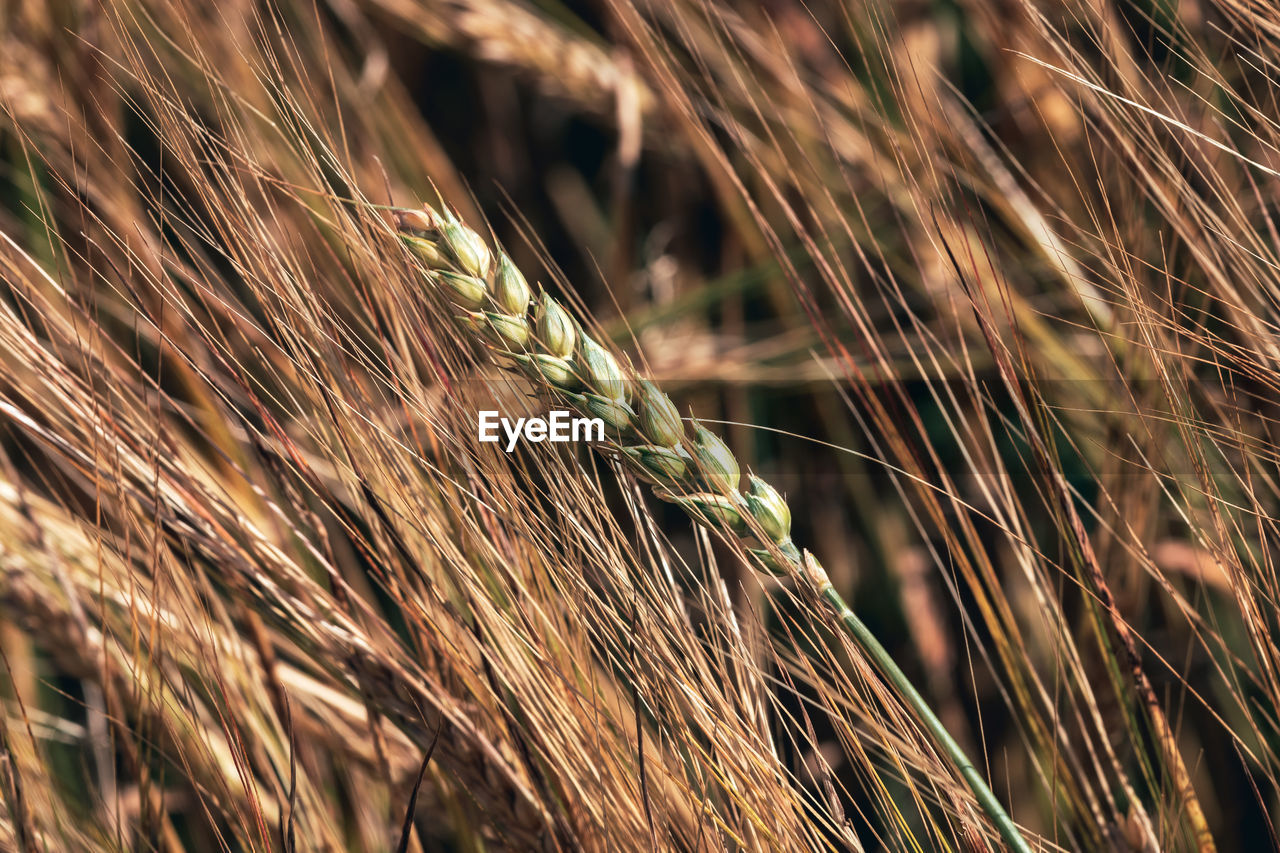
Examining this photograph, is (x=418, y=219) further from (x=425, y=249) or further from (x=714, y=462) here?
(x=714, y=462)

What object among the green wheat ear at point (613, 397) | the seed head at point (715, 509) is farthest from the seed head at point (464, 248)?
the seed head at point (715, 509)

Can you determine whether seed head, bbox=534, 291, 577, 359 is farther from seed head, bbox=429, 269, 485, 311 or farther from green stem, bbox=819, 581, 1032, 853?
green stem, bbox=819, 581, 1032, 853

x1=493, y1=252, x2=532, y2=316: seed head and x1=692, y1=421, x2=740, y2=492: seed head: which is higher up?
x1=493, y1=252, x2=532, y2=316: seed head

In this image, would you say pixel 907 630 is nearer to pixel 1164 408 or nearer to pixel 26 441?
pixel 1164 408

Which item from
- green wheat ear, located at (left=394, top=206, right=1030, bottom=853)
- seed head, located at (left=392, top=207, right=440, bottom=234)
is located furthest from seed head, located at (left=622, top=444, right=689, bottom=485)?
seed head, located at (left=392, top=207, right=440, bottom=234)

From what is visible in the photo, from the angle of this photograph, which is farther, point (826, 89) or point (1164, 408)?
point (826, 89)

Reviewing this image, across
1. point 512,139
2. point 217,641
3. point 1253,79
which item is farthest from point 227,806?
point 1253,79

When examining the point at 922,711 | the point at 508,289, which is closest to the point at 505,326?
the point at 508,289
